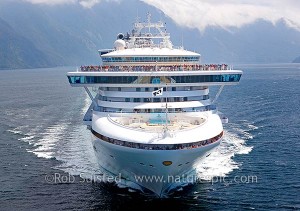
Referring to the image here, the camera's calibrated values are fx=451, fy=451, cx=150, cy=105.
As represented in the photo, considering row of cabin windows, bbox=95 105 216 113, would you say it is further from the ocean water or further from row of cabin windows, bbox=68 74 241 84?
the ocean water

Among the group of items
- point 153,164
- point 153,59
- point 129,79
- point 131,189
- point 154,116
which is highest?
point 153,59

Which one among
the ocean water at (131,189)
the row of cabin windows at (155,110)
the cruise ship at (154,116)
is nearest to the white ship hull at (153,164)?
the cruise ship at (154,116)

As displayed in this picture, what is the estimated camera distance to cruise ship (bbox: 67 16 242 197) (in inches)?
1494

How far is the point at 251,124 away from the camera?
73750 millimetres

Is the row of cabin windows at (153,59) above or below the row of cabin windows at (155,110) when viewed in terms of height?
above

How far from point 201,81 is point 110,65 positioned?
1100cm

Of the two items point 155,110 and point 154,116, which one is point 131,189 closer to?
point 154,116

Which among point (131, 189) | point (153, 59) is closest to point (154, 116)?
point (131, 189)

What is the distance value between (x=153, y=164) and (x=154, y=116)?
258 inches

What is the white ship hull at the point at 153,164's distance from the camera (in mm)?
37500

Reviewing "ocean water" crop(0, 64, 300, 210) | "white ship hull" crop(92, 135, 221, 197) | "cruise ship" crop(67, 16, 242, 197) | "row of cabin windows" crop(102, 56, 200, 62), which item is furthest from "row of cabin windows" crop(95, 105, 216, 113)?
"row of cabin windows" crop(102, 56, 200, 62)

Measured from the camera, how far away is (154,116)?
43469mm

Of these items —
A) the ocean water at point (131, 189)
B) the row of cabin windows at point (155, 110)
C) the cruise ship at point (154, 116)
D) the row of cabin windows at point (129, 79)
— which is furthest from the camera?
the row of cabin windows at point (129, 79)

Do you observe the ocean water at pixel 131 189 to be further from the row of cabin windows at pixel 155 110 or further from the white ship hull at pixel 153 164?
the row of cabin windows at pixel 155 110
